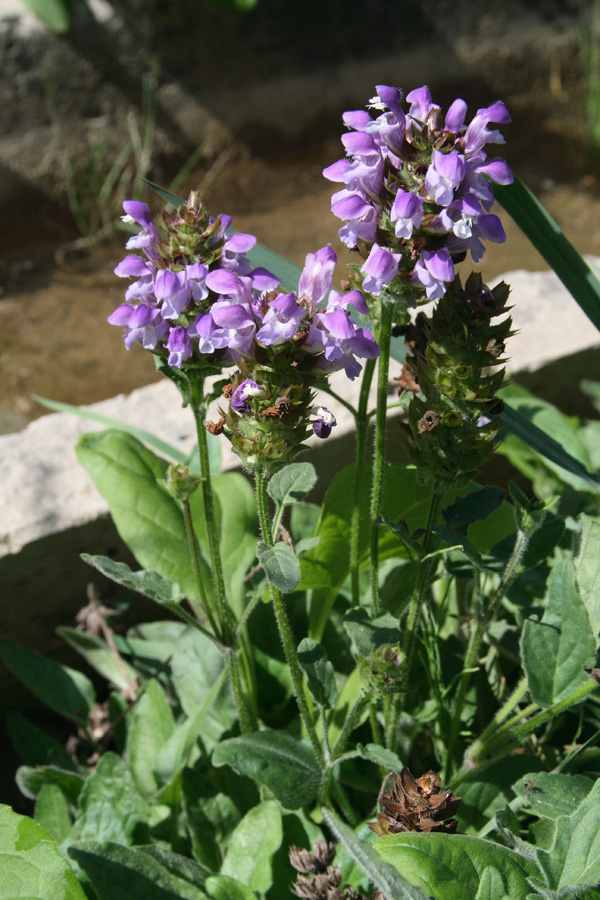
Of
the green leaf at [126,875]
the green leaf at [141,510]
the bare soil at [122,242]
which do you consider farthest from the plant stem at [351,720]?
the bare soil at [122,242]

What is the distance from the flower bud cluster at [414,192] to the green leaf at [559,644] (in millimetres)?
448

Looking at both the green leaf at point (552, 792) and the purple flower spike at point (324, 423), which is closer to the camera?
the purple flower spike at point (324, 423)

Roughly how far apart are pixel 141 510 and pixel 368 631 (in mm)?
466

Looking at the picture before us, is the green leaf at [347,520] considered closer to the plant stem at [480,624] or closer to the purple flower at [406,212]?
the plant stem at [480,624]

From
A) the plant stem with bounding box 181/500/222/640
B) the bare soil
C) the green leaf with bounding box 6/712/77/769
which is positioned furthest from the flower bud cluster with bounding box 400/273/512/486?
the bare soil

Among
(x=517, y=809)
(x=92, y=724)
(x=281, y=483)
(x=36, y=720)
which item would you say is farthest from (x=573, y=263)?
(x=36, y=720)

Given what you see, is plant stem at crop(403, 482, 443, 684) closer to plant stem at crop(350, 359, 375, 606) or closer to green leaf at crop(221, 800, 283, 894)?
plant stem at crop(350, 359, 375, 606)

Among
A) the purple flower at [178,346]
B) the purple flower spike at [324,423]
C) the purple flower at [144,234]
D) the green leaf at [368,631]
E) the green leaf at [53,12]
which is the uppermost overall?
the green leaf at [53,12]

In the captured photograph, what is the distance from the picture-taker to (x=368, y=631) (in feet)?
3.44

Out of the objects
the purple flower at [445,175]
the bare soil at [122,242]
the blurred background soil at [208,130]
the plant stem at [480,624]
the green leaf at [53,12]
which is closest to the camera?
the purple flower at [445,175]

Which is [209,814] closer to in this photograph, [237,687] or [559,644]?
[237,687]

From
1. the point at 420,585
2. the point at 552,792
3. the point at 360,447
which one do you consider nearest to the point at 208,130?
the point at 360,447

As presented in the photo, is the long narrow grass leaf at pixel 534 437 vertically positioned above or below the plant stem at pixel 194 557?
below

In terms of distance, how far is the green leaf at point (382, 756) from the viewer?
100cm
